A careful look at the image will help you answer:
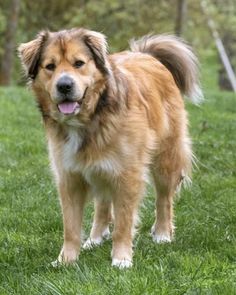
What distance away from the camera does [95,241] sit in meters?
5.66

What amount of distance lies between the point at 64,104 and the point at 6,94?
880 centimetres

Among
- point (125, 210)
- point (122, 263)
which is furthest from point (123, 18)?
point (122, 263)

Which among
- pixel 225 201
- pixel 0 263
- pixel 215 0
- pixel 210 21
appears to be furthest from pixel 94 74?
pixel 215 0

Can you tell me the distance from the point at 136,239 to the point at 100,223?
41cm

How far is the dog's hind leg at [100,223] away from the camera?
5.72 m

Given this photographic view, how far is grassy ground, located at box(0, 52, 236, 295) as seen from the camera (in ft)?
13.7

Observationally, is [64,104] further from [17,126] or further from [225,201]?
[17,126]

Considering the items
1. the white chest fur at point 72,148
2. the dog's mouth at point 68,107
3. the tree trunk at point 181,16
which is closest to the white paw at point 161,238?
the white chest fur at point 72,148

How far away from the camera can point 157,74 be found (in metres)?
5.83

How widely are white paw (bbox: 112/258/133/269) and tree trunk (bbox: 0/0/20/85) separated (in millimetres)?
15754

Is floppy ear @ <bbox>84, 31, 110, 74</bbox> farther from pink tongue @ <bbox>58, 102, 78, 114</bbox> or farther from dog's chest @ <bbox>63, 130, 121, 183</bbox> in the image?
dog's chest @ <bbox>63, 130, 121, 183</bbox>

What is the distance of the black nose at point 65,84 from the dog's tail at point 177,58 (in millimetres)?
1914

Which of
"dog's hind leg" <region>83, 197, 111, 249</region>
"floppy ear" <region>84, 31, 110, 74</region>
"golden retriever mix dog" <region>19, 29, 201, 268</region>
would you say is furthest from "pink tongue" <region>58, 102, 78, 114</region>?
"dog's hind leg" <region>83, 197, 111, 249</region>

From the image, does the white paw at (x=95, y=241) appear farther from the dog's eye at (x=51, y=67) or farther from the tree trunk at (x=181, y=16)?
the tree trunk at (x=181, y=16)
